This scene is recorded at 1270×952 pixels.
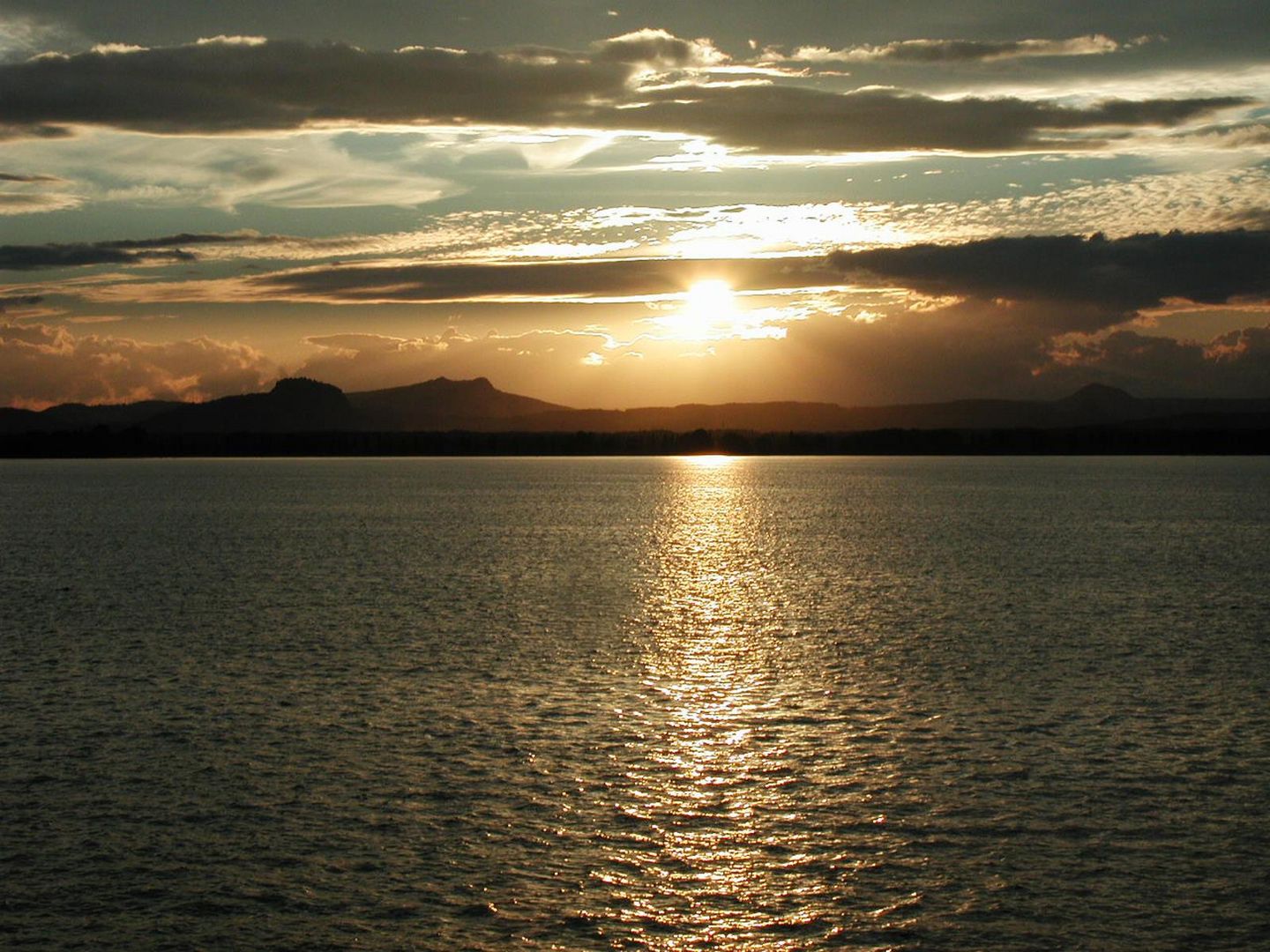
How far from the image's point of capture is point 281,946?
17125mm

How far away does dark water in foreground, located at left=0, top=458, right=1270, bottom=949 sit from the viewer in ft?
60.4

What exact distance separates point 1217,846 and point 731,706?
1370cm

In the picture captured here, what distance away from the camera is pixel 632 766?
2623 centimetres

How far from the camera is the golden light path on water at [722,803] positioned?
18328 millimetres

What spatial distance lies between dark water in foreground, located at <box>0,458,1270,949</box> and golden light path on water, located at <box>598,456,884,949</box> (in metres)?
0.08

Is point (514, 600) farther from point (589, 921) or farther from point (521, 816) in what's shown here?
point (589, 921)

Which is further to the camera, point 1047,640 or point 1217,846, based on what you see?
point 1047,640

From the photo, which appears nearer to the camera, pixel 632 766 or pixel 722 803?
pixel 722 803

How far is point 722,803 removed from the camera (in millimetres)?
23797

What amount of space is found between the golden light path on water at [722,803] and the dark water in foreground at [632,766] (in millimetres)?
83

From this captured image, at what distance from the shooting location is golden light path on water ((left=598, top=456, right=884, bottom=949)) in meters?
18.3

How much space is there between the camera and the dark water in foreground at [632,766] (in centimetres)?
1841

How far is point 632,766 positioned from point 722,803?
2951 millimetres

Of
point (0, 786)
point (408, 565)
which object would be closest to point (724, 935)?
point (0, 786)
